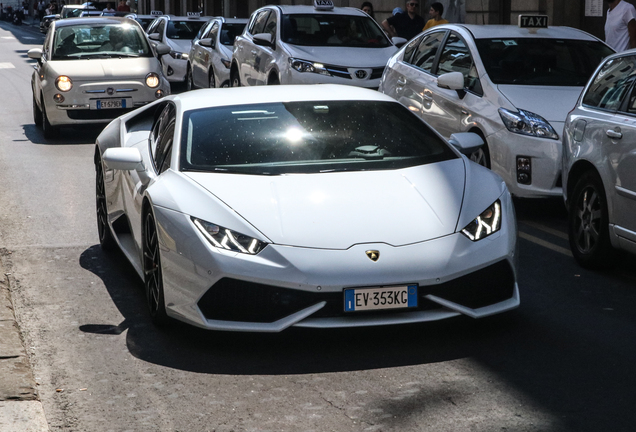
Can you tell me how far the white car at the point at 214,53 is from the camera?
19438mm

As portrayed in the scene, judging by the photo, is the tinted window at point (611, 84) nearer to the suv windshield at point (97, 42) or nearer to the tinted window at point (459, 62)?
the tinted window at point (459, 62)

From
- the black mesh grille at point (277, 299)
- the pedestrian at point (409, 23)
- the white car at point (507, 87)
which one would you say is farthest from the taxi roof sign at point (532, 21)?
the pedestrian at point (409, 23)

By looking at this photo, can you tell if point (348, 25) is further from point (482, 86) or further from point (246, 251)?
point (246, 251)

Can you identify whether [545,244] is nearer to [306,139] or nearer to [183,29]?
[306,139]

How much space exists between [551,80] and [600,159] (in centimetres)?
294

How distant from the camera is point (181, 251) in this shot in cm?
536

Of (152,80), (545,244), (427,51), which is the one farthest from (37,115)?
(545,244)

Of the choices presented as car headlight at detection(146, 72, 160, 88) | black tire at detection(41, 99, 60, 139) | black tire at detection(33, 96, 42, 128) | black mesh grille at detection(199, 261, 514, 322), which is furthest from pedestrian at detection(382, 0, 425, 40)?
black mesh grille at detection(199, 261, 514, 322)

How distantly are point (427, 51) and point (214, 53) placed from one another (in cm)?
946

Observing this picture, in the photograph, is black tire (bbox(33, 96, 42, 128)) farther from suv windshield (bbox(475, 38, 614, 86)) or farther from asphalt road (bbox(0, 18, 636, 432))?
asphalt road (bbox(0, 18, 636, 432))

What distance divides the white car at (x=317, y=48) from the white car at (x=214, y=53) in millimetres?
2259

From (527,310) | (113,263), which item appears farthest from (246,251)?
(113,263)

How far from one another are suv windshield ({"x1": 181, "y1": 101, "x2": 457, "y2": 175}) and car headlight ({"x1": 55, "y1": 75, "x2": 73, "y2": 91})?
8864mm

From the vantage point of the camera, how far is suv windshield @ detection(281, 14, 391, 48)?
51.9 feet
